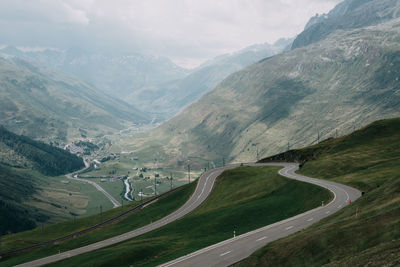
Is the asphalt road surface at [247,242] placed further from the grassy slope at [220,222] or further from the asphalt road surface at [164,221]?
the asphalt road surface at [164,221]

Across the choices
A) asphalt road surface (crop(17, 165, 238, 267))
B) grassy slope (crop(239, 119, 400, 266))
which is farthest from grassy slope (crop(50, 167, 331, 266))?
grassy slope (crop(239, 119, 400, 266))

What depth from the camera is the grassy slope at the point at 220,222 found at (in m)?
65.3

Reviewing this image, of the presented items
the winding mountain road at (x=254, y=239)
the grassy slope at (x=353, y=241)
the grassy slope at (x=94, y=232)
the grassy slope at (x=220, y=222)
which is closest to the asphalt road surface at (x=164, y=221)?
the winding mountain road at (x=254, y=239)

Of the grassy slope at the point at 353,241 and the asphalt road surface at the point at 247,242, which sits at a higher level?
the grassy slope at the point at 353,241

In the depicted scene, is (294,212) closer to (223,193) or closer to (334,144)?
(223,193)

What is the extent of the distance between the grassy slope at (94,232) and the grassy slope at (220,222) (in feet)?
76.7

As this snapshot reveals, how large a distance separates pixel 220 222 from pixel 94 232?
227ft

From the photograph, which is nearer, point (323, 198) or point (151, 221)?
point (323, 198)

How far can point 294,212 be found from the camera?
262 ft

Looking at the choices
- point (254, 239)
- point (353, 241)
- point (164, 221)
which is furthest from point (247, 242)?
point (164, 221)

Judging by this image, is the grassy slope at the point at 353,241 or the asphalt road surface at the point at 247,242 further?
→ the asphalt road surface at the point at 247,242

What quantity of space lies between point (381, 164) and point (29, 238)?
155217 mm

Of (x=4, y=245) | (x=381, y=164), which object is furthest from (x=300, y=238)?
(x=4, y=245)

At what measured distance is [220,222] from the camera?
8319cm
